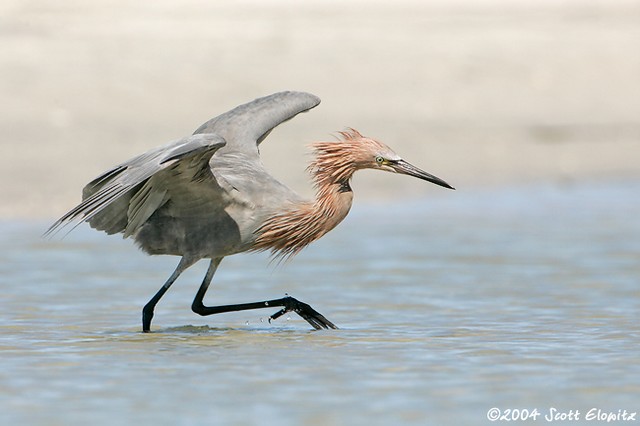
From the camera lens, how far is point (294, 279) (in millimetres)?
A: 10195

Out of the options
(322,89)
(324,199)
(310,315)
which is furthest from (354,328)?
(322,89)

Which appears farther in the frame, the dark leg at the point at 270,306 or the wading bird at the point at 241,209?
the dark leg at the point at 270,306

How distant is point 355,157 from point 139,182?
1519 mm

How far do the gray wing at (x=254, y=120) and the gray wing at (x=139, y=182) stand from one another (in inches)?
42.4

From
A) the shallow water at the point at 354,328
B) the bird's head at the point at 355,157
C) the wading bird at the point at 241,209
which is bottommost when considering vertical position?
the shallow water at the point at 354,328

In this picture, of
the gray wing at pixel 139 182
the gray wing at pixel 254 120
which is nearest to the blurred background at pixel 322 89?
the gray wing at pixel 254 120

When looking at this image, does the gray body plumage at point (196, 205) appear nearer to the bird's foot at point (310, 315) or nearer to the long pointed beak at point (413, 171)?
the bird's foot at point (310, 315)

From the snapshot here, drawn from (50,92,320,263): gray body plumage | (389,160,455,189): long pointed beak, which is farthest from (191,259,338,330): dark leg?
(389,160,455,189): long pointed beak

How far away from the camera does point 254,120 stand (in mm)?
9195

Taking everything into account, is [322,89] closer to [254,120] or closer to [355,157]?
[254,120]

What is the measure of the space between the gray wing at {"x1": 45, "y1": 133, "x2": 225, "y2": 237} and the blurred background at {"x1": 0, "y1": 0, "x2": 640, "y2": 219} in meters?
4.91

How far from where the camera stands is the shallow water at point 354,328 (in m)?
6.10

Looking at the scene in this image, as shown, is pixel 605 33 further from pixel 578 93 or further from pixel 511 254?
pixel 511 254

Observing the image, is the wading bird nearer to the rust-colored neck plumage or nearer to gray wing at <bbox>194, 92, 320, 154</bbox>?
the rust-colored neck plumage
